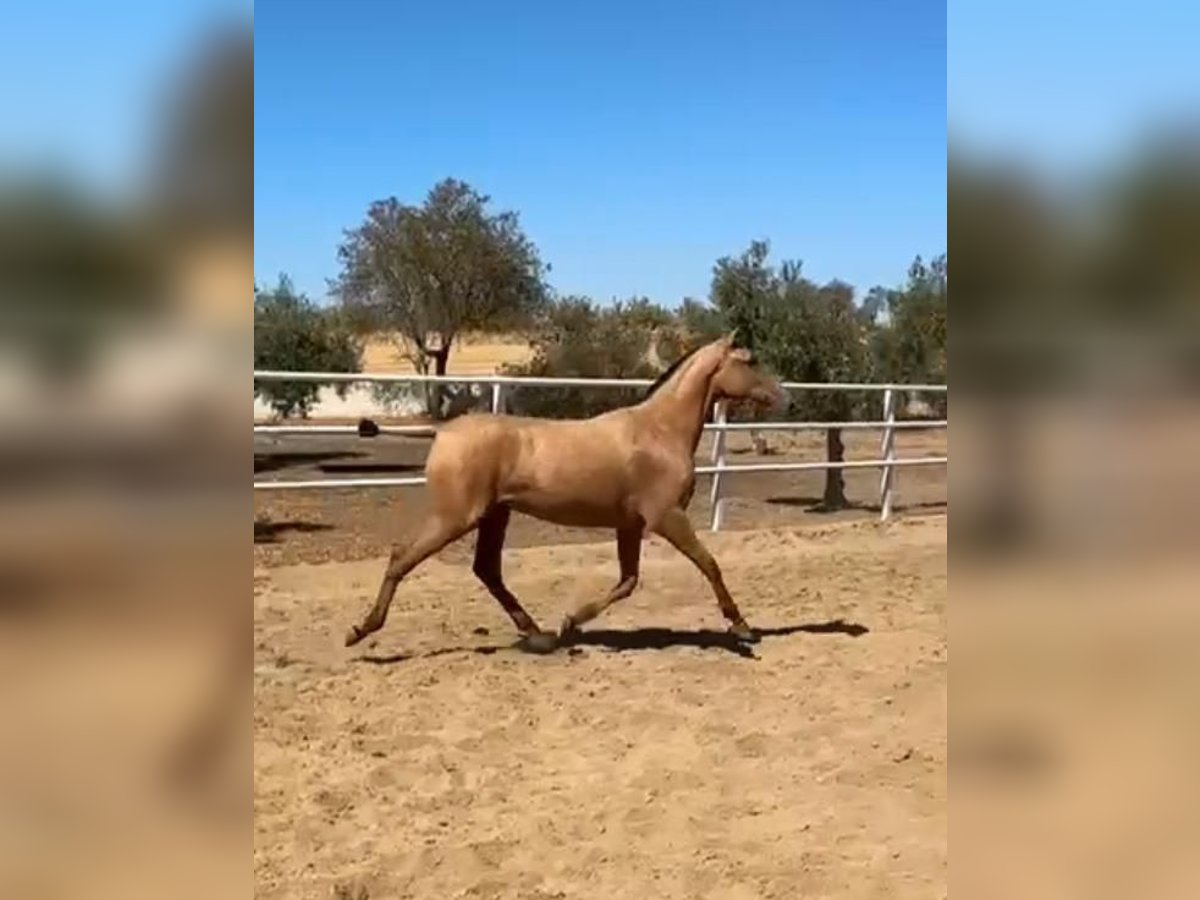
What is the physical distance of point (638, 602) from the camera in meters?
6.51

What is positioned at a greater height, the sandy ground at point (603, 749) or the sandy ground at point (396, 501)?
the sandy ground at point (396, 501)

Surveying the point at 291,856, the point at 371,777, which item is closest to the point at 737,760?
the point at 371,777

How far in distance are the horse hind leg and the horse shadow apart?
0.12 m

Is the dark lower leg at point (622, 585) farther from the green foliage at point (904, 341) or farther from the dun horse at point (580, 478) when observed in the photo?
the green foliage at point (904, 341)

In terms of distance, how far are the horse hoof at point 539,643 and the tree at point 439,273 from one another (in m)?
20.2

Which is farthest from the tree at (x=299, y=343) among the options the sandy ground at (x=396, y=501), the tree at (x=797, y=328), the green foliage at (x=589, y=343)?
the tree at (x=797, y=328)

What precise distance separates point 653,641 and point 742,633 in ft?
1.46

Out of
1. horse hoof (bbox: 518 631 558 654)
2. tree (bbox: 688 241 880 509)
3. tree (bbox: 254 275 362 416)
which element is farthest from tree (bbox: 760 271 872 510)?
horse hoof (bbox: 518 631 558 654)

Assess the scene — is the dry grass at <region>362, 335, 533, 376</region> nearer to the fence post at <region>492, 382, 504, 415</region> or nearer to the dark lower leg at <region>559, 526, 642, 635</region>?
the fence post at <region>492, 382, 504, 415</region>

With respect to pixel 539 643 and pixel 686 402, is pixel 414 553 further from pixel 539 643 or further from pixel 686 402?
pixel 686 402

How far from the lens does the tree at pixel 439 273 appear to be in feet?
82.3

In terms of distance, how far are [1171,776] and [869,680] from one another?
3948 millimetres

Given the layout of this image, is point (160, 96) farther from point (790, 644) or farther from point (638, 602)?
point (638, 602)

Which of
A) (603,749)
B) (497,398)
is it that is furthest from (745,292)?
(603,749)
